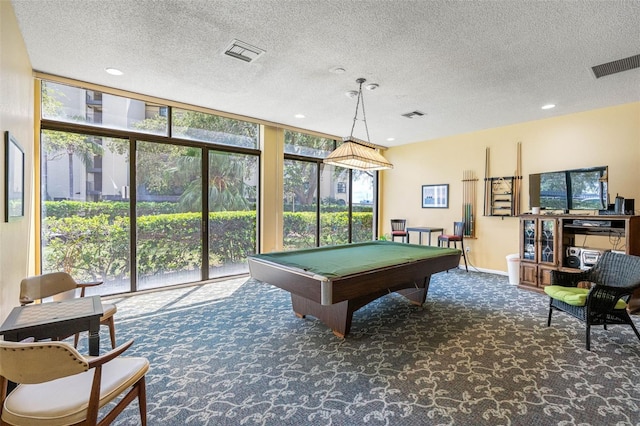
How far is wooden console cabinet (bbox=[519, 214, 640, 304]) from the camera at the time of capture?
4559 millimetres

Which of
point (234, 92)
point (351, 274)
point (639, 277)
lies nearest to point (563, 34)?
point (639, 277)

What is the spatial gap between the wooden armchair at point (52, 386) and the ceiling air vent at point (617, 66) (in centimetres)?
513

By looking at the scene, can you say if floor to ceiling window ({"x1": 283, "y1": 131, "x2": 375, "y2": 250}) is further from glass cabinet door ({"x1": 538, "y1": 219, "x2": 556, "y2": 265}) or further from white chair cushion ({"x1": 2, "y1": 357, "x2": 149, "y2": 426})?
white chair cushion ({"x1": 2, "y1": 357, "x2": 149, "y2": 426})

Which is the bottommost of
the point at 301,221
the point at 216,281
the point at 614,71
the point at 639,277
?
the point at 216,281

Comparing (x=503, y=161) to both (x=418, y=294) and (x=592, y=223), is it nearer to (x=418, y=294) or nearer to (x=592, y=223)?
(x=592, y=223)

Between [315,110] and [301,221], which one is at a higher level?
[315,110]

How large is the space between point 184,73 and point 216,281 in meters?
3.39

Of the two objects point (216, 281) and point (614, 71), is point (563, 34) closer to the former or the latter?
point (614, 71)

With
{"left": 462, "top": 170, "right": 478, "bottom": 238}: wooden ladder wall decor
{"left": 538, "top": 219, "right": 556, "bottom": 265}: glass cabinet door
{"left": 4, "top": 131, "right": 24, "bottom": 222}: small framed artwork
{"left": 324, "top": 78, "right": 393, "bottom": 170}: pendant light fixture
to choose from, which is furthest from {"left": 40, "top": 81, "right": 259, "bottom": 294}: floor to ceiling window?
{"left": 538, "top": 219, "right": 556, "bottom": 265}: glass cabinet door

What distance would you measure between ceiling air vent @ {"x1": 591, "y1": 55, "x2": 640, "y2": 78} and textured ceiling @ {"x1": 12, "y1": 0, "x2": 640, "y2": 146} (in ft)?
0.37

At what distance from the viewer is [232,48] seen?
313 centimetres

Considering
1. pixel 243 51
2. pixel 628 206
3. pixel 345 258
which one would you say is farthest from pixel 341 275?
pixel 628 206

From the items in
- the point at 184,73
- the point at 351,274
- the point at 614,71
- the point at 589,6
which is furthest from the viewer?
the point at 184,73

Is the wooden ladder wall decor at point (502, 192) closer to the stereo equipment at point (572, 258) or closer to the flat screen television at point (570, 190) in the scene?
the flat screen television at point (570, 190)
